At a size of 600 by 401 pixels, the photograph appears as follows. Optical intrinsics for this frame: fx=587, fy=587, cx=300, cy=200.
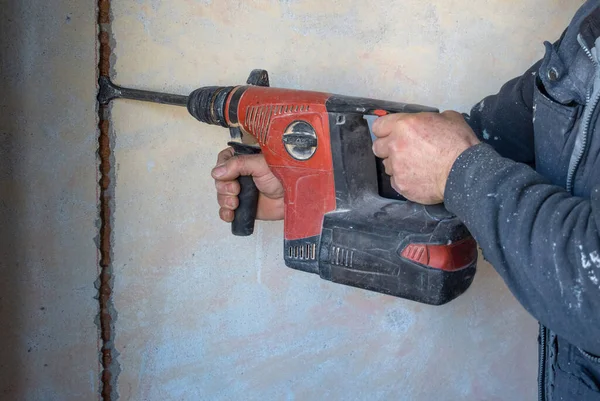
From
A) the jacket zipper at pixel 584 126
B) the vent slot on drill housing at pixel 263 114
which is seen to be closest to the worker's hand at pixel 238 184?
the vent slot on drill housing at pixel 263 114

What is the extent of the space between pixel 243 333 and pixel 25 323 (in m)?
0.56

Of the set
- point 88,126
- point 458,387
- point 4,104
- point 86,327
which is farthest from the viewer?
point 458,387

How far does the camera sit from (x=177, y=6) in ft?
4.65

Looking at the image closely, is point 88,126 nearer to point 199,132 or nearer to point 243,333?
point 199,132

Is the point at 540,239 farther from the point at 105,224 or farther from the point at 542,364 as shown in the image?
the point at 105,224

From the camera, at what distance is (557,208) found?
729mm

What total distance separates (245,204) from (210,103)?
250 millimetres

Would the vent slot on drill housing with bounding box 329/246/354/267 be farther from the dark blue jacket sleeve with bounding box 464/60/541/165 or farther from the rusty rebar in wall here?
the rusty rebar in wall

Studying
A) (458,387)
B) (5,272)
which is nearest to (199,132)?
(5,272)

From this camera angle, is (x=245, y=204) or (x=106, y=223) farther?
(x=106, y=223)

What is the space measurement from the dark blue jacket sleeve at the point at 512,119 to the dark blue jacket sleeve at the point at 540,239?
0.34m

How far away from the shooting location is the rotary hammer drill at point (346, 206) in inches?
40.1

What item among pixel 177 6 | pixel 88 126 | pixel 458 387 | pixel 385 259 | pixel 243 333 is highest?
pixel 177 6

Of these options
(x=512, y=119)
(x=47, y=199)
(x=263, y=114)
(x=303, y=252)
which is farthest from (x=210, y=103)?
(x=512, y=119)
